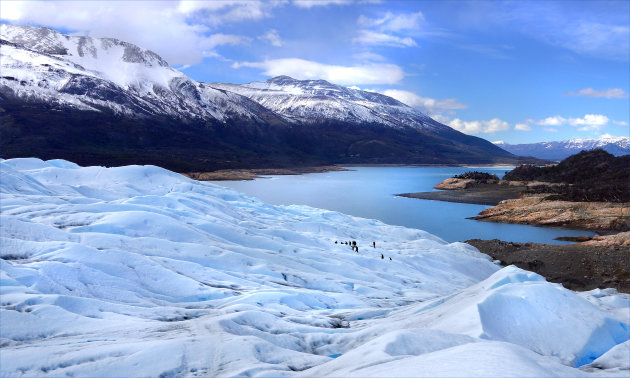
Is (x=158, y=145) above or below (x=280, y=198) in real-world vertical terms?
above

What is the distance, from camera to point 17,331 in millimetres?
7266

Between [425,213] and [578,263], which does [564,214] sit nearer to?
[425,213]

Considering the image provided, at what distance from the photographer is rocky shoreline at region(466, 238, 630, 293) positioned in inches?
781

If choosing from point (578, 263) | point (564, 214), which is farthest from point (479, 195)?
point (578, 263)

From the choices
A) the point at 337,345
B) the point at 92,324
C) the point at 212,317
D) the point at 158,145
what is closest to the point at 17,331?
the point at 92,324

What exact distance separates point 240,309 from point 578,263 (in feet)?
67.7

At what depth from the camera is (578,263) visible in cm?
2261

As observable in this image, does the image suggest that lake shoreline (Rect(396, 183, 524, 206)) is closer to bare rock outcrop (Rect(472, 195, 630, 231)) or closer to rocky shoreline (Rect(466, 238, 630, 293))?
bare rock outcrop (Rect(472, 195, 630, 231))

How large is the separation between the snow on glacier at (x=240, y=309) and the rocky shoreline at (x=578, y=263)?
636cm

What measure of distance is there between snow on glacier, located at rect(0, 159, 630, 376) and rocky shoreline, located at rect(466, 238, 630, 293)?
20.9 feet

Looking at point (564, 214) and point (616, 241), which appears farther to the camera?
point (564, 214)

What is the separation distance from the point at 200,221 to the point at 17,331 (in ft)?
35.5

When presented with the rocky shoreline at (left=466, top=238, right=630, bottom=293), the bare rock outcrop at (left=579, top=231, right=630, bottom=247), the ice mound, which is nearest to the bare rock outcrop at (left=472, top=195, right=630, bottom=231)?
the bare rock outcrop at (left=579, top=231, right=630, bottom=247)

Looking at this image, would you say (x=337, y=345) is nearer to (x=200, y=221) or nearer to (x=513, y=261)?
(x=200, y=221)
